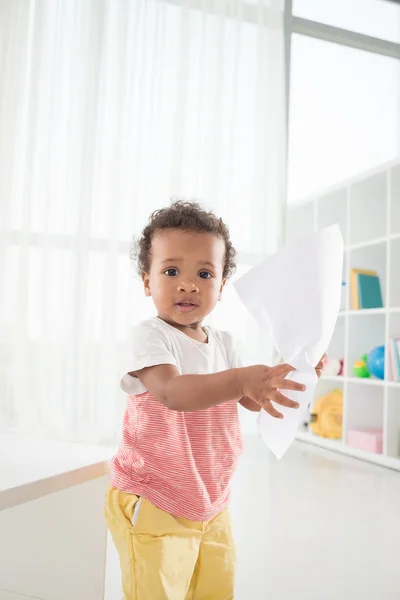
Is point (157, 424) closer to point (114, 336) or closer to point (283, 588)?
point (283, 588)

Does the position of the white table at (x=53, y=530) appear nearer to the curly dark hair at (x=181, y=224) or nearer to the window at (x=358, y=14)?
the curly dark hair at (x=181, y=224)

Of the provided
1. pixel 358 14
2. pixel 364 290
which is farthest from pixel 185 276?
pixel 358 14

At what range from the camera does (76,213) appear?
3.01m

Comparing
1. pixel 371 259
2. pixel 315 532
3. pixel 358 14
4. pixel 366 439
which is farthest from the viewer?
pixel 358 14

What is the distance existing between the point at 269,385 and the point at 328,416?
2477 mm

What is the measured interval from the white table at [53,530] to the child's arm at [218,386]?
Answer: 0.19 meters

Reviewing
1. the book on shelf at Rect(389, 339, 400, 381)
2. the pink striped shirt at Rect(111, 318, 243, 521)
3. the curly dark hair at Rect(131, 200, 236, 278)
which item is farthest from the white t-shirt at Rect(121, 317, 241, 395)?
the book on shelf at Rect(389, 339, 400, 381)

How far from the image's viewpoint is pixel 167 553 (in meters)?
0.86

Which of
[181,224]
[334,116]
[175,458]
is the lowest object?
[175,458]

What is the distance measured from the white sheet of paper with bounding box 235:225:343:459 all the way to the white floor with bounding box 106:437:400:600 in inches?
23.4

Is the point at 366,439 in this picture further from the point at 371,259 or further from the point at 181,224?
the point at 181,224

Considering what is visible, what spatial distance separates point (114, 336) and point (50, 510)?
218 cm

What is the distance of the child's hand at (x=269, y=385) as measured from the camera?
2.26ft

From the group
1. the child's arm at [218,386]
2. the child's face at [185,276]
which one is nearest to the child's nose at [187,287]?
the child's face at [185,276]
